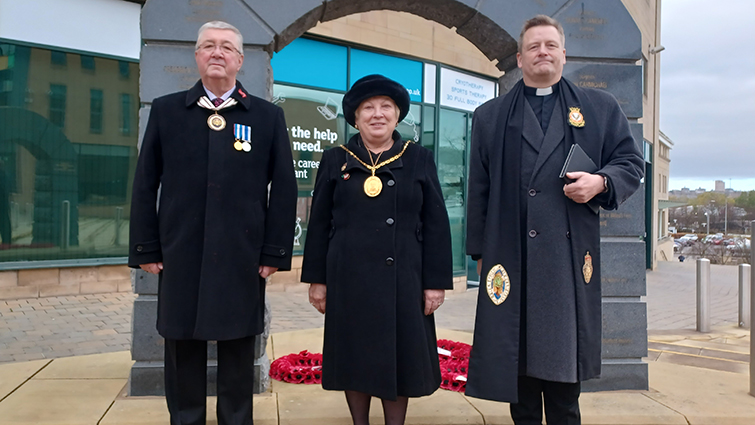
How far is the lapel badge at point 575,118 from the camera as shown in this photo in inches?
112

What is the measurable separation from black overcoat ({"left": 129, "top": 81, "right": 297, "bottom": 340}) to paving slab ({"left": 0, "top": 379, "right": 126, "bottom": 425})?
1154 mm

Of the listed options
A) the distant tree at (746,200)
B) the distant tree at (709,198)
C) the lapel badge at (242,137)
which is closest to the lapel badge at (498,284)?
the lapel badge at (242,137)

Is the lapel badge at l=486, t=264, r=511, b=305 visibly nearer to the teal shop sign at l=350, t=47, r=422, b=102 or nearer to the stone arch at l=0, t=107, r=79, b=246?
the stone arch at l=0, t=107, r=79, b=246

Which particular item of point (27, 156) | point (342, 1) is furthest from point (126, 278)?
point (342, 1)

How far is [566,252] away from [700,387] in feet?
7.83

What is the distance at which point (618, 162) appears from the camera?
2887mm

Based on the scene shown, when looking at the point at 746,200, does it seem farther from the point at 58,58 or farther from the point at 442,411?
the point at 442,411

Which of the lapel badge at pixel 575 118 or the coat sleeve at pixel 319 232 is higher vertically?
the lapel badge at pixel 575 118

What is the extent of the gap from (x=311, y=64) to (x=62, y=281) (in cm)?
533

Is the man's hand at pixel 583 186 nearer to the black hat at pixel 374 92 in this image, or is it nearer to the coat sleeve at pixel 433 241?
the coat sleeve at pixel 433 241

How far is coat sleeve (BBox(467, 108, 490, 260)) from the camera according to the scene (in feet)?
9.71

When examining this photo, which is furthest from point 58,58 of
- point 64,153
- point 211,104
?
point 211,104

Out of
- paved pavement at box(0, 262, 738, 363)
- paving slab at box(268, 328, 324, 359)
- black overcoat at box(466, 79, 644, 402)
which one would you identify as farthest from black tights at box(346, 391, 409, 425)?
paved pavement at box(0, 262, 738, 363)

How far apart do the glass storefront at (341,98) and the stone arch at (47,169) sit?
3.34 m
